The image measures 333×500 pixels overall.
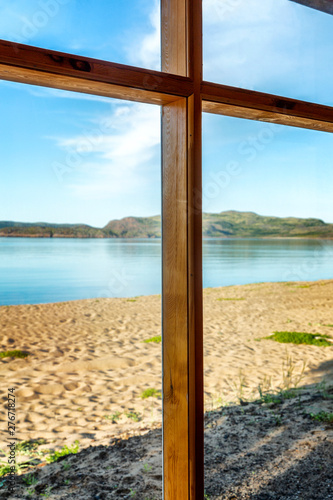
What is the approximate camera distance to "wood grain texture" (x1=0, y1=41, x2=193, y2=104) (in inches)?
26.3

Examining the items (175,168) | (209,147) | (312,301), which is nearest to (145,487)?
(175,168)

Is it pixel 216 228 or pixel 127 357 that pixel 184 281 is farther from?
pixel 216 228

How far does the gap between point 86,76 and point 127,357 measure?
7177mm

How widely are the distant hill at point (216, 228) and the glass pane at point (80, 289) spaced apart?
0.10m

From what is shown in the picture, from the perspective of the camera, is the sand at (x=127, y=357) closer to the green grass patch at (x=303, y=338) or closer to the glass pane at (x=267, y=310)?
the glass pane at (x=267, y=310)

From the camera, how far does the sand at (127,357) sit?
445 centimetres

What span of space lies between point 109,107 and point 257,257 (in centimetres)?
901

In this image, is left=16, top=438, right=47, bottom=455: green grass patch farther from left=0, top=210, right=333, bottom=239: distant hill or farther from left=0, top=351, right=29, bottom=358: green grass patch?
left=0, top=210, right=333, bottom=239: distant hill

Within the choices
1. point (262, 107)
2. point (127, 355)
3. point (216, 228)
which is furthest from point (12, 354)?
point (216, 228)

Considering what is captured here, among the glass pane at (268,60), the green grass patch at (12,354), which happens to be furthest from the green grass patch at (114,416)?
the glass pane at (268,60)

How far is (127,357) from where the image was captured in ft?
24.5

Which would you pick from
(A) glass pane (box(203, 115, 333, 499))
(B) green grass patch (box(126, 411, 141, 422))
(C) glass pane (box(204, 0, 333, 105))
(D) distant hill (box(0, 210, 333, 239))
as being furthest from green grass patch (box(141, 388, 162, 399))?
(C) glass pane (box(204, 0, 333, 105))

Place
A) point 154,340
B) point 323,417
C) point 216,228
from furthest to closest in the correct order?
point 216,228, point 154,340, point 323,417

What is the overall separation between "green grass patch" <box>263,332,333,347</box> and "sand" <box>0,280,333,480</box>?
21 cm
